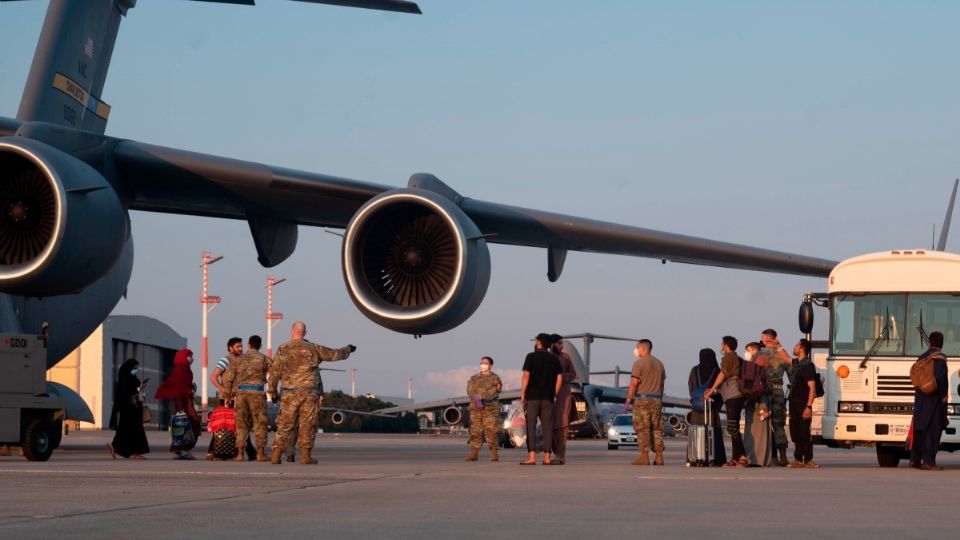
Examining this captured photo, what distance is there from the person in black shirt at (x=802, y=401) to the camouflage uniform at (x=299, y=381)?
5.61 metres

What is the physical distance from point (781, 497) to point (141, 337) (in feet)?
173

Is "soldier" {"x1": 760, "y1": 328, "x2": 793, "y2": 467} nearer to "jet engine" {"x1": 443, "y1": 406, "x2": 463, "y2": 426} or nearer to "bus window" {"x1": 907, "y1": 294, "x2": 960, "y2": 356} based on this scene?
"bus window" {"x1": 907, "y1": 294, "x2": 960, "y2": 356}

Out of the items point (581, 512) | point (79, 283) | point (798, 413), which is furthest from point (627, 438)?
point (581, 512)

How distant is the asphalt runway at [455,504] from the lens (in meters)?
7.39

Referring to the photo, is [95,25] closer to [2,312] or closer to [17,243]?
[2,312]

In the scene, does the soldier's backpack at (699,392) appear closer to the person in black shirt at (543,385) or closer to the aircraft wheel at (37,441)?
the person in black shirt at (543,385)

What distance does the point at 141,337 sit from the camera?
200 feet

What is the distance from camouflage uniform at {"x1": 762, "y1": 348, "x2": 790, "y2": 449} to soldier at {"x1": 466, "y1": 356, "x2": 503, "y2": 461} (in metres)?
3.17

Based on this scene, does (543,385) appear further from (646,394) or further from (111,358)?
(111,358)

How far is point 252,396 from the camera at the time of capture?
16.8 meters

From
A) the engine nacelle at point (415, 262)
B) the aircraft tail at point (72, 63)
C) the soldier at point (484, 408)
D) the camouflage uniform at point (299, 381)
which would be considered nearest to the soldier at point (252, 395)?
the camouflage uniform at point (299, 381)

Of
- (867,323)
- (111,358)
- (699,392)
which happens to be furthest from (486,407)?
(111,358)

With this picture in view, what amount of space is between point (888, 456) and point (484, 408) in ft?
15.6

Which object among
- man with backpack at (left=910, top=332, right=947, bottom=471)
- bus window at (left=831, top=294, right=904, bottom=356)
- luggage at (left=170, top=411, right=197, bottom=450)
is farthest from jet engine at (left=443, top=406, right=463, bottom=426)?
man with backpack at (left=910, top=332, right=947, bottom=471)
